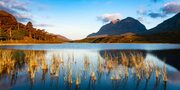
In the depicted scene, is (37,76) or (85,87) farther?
(37,76)

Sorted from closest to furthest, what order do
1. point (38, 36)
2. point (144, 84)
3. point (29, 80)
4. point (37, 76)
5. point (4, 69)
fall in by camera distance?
point (144, 84) → point (29, 80) → point (37, 76) → point (4, 69) → point (38, 36)

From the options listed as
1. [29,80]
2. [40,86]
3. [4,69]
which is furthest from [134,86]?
[4,69]

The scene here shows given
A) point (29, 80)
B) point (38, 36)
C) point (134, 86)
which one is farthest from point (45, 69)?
point (38, 36)

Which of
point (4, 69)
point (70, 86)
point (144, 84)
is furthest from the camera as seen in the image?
point (4, 69)

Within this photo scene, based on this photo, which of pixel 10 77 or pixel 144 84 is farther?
pixel 10 77

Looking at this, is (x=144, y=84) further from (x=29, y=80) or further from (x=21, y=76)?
(x=21, y=76)

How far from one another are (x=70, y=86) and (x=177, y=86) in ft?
35.0

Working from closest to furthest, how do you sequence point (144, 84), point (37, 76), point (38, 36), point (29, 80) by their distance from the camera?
point (144, 84) < point (29, 80) < point (37, 76) < point (38, 36)

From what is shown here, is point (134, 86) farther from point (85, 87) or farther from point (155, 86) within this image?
point (85, 87)

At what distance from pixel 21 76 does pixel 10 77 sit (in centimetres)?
137

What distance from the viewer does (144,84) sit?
2667 cm

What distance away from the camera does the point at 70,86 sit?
25031 mm

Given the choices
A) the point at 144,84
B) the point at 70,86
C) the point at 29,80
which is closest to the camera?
the point at 70,86

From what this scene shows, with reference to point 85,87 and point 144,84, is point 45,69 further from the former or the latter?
point 144,84
